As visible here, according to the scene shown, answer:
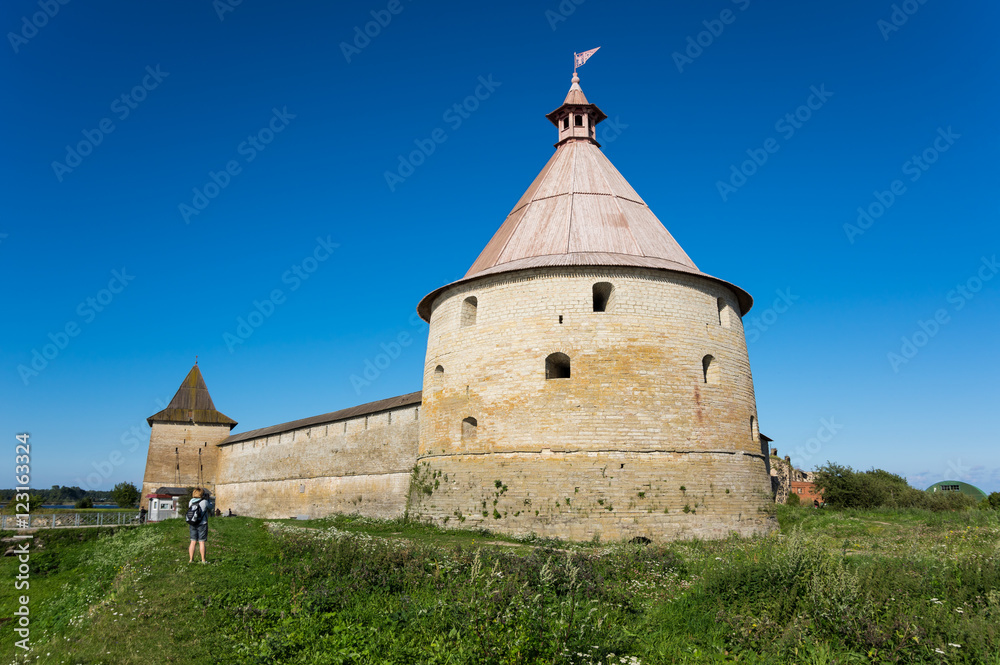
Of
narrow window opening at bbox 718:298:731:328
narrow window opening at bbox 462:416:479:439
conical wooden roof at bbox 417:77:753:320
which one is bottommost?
narrow window opening at bbox 462:416:479:439

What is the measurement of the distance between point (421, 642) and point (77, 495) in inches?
3656

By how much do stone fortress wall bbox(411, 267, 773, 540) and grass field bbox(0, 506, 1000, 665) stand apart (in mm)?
4241

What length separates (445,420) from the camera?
16266 millimetres

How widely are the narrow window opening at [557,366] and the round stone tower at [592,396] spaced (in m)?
0.05

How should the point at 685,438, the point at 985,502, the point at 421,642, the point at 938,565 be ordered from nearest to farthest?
the point at 421,642
the point at 938,565
the point at 685,438
the point at 985,502

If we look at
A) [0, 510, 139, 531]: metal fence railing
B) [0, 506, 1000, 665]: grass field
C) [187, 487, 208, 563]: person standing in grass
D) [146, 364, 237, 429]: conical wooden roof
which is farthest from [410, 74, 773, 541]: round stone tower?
[146, 364, 237, 429]: conical wooden roof

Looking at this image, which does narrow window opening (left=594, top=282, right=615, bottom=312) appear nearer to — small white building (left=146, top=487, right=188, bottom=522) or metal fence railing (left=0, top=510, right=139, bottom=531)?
metal fence railing (left=0, top=510, right=139, bottom=531)

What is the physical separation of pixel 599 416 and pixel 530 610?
841 centimetres

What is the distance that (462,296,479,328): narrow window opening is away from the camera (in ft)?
54.6

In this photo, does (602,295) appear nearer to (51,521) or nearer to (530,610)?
(530,610)

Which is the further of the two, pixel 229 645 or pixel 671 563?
pixel 671 563

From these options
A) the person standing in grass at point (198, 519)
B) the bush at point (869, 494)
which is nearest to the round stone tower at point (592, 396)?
the person standing in grass at point (198, 519)

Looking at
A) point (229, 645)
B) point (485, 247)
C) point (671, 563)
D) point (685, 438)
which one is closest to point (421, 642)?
point (229, 645)

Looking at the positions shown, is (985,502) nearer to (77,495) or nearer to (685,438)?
(685,438)
